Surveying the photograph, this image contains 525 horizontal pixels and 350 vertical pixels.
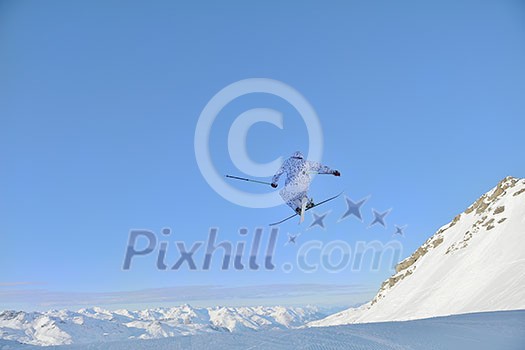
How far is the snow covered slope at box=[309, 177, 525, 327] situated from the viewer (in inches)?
1642

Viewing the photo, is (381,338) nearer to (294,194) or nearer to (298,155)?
(294,194)

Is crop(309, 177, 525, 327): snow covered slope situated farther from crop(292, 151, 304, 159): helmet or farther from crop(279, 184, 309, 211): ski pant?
crop(292, 151, 304, 159): helmet

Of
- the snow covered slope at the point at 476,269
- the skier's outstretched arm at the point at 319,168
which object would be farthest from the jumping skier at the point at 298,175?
the snow covered slope at the point at 476,269

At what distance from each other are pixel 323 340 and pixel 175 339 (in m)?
5.83

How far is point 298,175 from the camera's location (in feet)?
114

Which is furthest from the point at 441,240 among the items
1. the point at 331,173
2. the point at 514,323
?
the point at 514,323

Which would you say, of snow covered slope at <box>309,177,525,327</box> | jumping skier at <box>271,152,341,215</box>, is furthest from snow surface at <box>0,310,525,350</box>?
snow covered slope at <box>309,177,525,327</box>

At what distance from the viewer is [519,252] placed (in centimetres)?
4844

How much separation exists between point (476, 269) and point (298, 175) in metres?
34.7

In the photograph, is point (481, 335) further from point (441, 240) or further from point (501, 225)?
point (441, 240)

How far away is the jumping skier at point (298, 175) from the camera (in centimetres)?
3450

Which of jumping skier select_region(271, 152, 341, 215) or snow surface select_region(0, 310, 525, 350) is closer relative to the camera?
snow surface select_region(0, 310, 525, 350)

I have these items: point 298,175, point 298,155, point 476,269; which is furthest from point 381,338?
point 476,269

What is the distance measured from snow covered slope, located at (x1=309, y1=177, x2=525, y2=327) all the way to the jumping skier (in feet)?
60.7
